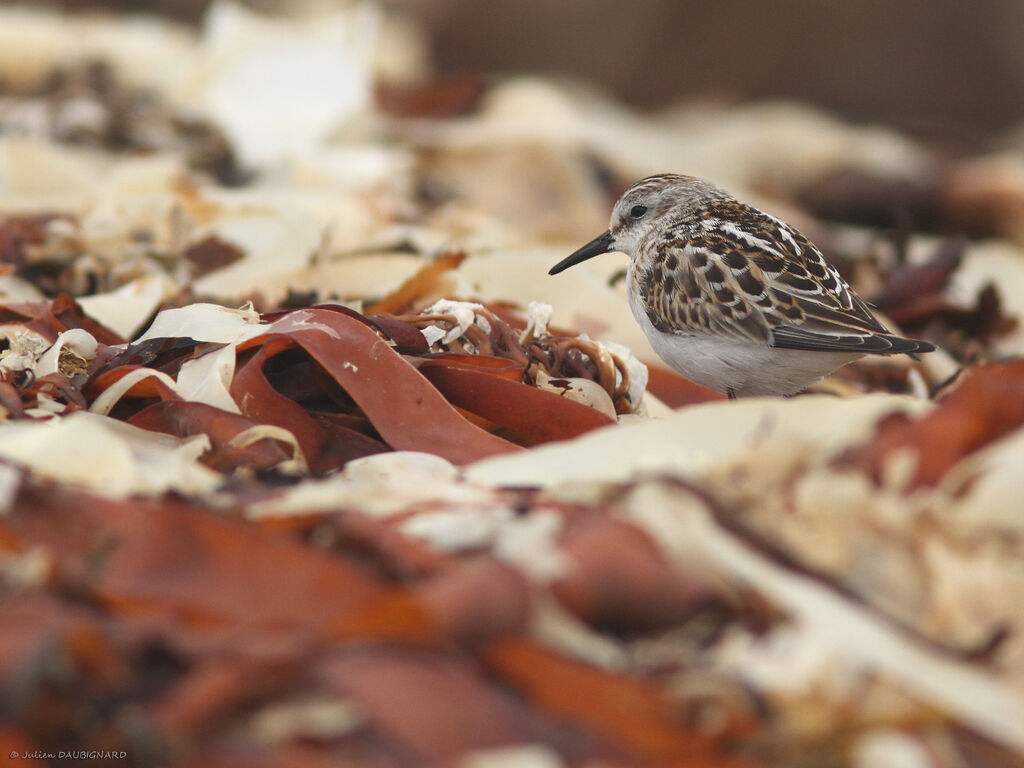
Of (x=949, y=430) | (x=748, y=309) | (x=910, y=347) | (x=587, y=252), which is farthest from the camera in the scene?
(x=587, y=252)

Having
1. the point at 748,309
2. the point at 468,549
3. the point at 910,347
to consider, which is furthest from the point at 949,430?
the point at 748,309

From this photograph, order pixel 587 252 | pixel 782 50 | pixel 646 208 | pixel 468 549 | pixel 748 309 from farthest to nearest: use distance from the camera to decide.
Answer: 1. pixel 782 50
2. pixel 646 208
3. pixel 587 252
4. pixel 748 309
5. pixel 468 549

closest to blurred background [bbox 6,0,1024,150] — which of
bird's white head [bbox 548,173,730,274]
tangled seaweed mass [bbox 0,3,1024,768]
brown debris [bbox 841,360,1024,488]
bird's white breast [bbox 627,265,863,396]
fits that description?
bird's white head [bbox 548,173,730,274]

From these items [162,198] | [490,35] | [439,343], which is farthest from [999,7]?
[439,343]

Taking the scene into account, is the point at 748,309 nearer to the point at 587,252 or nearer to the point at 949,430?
the point at 587,252

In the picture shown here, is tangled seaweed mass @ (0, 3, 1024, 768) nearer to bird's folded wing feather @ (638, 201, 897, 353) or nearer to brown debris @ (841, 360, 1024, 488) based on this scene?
brown debris @ (841, 360, 1024, 488)

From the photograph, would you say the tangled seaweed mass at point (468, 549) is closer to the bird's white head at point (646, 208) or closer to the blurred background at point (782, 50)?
the bird's white head at point (646, 208)

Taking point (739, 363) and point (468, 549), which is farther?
point (739, 363)

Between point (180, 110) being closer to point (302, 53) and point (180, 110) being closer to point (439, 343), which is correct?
point (302, 53)

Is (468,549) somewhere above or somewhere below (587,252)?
above
